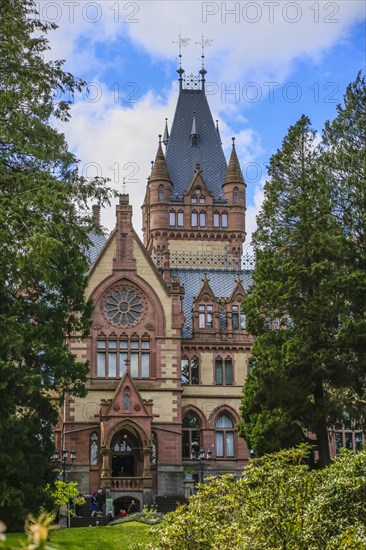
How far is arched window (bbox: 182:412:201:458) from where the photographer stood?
2009 inches

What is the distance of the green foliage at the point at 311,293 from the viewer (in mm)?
31609

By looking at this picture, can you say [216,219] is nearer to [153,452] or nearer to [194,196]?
[194,196]

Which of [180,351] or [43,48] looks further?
[180,351]

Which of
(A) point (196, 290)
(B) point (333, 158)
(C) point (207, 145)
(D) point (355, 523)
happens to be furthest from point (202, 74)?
(D) point (355, 523)

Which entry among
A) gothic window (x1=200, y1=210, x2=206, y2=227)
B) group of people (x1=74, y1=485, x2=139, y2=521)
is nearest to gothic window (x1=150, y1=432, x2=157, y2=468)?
group of people (x1=74, y1=485, x2=139, y2=521)

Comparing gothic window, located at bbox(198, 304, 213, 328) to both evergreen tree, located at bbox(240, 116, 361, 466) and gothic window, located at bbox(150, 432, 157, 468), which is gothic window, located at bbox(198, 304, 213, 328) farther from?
evergreen tree, located at bbox(240, 116, 361, 466)

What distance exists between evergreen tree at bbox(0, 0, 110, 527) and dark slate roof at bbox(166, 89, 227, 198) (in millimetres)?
42446

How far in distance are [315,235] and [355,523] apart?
16.6 meters

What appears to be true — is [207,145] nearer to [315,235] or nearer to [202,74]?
[202,74]

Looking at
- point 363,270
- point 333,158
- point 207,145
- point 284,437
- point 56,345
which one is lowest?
point 284,437

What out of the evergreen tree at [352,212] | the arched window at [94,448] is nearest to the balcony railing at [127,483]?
the arched window at [94,448]

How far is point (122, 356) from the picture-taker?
5003cm

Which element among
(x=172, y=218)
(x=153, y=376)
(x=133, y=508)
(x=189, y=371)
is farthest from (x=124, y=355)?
(x=172, y=218)

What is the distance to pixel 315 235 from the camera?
3297 centimetres
